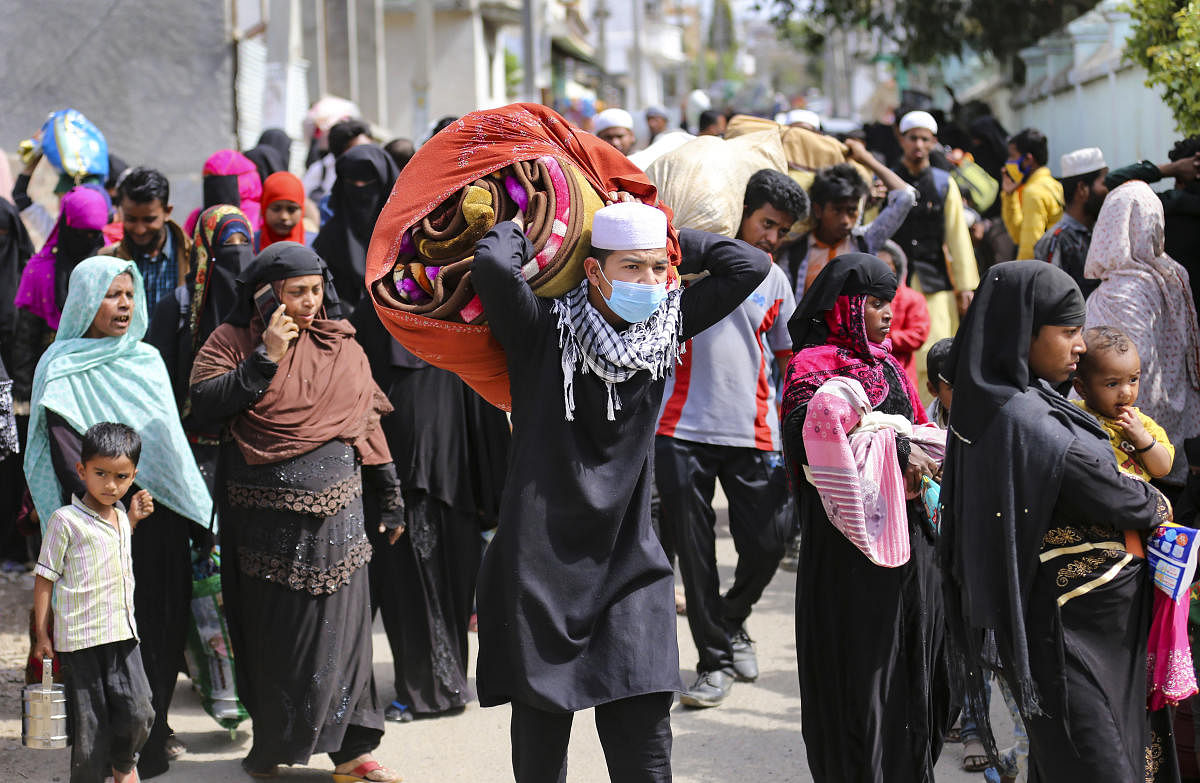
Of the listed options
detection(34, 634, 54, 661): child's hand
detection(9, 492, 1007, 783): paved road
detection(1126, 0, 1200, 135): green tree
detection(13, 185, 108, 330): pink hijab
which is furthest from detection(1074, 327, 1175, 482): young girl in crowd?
detection(13, 185, 108, 330): pink hijab

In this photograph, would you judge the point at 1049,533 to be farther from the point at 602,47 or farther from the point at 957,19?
the point at 602,47

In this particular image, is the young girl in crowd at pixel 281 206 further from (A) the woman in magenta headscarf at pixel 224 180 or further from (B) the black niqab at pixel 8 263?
(B) the black niqab at pixel 8 263

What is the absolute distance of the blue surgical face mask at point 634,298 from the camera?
11.8ft

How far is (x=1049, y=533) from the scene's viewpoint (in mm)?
3662

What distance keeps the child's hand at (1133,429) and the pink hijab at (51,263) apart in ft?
15.2

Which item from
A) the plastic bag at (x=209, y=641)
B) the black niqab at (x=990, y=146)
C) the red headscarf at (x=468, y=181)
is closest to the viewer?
the red headscarf at (x=468, y=181)

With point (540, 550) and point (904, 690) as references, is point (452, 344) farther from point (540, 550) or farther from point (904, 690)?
point (904, 690)

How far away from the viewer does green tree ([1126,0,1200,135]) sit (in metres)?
6.16

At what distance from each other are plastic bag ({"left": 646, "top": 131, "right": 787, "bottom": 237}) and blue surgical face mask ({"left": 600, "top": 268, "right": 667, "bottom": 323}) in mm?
2274

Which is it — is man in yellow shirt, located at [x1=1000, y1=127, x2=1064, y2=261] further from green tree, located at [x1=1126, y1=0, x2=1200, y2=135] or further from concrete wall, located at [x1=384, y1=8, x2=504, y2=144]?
concrete wall, located at [x1=384, y1=8, x2=504, y2=144]

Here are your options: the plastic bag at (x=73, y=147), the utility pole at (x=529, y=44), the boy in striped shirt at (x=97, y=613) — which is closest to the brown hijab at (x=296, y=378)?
the boy in striped shirt at (x=97, y=613)

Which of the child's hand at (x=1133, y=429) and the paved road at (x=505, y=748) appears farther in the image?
the paved road at (x=505, y=748)

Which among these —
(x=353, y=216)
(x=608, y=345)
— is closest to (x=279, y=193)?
(x=353, y=216)

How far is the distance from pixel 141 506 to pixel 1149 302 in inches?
154
